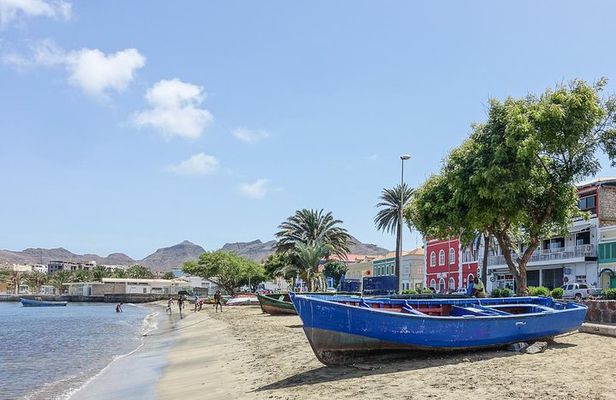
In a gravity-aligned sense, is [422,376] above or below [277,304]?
above

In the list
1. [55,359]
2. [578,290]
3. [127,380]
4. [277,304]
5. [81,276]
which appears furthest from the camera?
[81,276]

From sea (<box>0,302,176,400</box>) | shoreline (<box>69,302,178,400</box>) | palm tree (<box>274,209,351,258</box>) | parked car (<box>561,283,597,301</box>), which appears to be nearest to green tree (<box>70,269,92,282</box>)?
palm tree (<box>274,209,351,258</box>)

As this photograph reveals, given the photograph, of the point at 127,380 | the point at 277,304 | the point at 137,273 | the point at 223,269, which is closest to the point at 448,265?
the point at 277,304

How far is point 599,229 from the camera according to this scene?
46094 mm

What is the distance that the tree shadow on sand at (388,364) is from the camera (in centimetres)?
1289

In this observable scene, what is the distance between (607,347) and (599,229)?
35.7m

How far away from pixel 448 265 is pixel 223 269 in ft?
173

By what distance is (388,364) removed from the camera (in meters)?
13.6

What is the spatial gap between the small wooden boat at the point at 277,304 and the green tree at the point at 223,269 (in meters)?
67.9

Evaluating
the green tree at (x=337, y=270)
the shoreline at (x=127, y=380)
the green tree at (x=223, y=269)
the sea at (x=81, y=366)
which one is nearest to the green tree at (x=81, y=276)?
the green tree at (x=223, y=269)

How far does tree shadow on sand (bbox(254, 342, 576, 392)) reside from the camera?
12891 millimetres

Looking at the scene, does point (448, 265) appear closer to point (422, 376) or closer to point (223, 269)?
point (223, 269)

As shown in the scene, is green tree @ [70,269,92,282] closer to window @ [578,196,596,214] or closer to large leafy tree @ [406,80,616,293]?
window @ [578,196,596,214]

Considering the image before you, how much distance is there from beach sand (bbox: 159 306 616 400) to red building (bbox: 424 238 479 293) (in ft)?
157
